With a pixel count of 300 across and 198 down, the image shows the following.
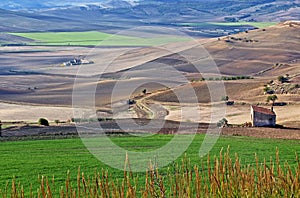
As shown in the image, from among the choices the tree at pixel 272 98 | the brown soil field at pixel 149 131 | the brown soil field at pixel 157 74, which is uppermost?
the brown soil field at pixel 157 74

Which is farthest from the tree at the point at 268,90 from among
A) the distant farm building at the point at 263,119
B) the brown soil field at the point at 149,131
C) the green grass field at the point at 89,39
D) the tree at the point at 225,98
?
the green grass field at the point at 89,39

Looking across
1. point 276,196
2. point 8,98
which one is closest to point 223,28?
point 8,98

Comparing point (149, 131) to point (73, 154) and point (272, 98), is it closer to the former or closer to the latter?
point (73, 154)

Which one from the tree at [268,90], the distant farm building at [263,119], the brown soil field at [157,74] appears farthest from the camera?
the tree at [268,90]

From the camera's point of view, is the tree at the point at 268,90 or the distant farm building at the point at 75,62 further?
the distant farm building at the point at 75,62

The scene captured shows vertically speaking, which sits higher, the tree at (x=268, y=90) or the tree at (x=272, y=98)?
the tree at (x=268, y=90)

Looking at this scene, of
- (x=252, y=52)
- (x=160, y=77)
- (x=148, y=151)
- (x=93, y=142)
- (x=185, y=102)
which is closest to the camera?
(x=148, y=151)

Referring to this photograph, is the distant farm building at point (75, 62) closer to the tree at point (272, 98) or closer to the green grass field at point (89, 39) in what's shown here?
the green grass field at point (89, 39)

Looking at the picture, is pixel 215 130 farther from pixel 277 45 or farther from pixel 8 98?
pixel 277 45
